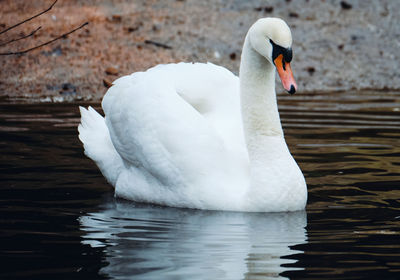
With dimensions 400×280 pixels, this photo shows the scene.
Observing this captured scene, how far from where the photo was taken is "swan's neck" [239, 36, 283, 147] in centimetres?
590

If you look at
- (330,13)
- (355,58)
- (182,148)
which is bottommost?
(182,148)

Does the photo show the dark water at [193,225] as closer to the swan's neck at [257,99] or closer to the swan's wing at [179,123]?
the swan's wing at [179,123]

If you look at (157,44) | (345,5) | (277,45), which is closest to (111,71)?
(157,44)

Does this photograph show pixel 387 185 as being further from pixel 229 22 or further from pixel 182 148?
pixel 229 22

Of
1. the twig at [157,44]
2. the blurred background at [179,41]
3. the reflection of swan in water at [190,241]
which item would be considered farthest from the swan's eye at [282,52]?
the twig at [157,44]

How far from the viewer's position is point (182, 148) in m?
5.93

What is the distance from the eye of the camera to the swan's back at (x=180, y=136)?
586cm

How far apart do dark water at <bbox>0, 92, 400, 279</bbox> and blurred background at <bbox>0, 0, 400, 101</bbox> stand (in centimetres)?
398

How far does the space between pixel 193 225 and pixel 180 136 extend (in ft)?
2.47

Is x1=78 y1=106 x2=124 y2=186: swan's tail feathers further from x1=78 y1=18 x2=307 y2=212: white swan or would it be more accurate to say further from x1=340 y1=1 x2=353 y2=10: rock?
x1=340 y1=1 x2=353 y2=10: rock

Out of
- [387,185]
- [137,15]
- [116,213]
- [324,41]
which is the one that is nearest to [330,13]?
[324,41]

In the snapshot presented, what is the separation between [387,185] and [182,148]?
159cm

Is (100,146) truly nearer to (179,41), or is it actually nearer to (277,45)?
(277,45)

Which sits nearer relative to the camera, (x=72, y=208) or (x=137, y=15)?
(x=72, y=208)
